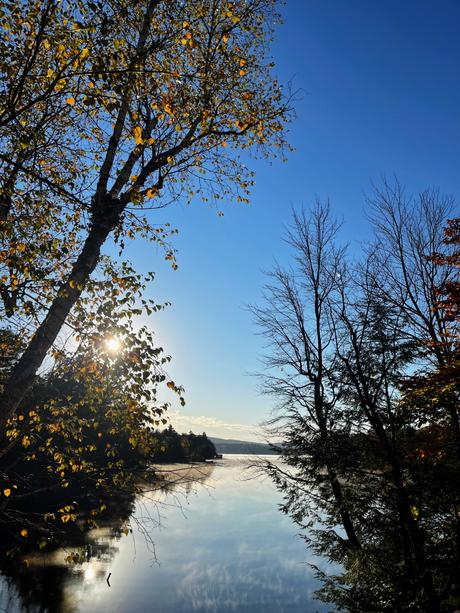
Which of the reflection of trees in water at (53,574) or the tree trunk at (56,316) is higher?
the tree trunk at (56,316)

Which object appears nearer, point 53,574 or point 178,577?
point 53,574

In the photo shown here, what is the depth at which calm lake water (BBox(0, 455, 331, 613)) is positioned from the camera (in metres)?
16.2

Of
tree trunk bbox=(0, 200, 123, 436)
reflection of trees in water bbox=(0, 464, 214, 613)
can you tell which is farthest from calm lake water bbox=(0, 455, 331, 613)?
tree trunk bbox=(0, 200, 123, 436)

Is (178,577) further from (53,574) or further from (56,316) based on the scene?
(56,316)

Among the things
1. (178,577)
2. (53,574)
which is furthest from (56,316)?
(178,577)

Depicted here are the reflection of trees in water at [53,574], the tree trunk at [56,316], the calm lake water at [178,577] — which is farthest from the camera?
the calm lake water at [178,577]

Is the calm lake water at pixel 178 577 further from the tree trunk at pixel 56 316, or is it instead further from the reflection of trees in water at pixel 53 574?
the tree trunk at pixel 56 316

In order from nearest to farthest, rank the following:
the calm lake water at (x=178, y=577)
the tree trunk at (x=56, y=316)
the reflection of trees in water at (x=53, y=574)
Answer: the tree trunk at (x=56, y=316)
the reflection of trees in water at (x=53, y=574)
the calm lake water at (x=178, y=577)

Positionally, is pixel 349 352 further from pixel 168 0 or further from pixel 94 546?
pixel 94 546

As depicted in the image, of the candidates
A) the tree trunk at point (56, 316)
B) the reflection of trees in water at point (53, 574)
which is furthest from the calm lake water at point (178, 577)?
the tree trunk at point (56, 316)

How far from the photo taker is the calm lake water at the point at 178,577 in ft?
53.2

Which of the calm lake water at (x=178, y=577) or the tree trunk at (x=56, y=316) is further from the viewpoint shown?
the calm lake water at (x=178, y=577)

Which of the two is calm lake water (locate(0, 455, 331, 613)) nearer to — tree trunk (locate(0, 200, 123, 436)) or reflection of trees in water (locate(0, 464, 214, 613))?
reflection of trees in water (locate(0, 464, 214, 613))

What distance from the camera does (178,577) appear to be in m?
20.9
